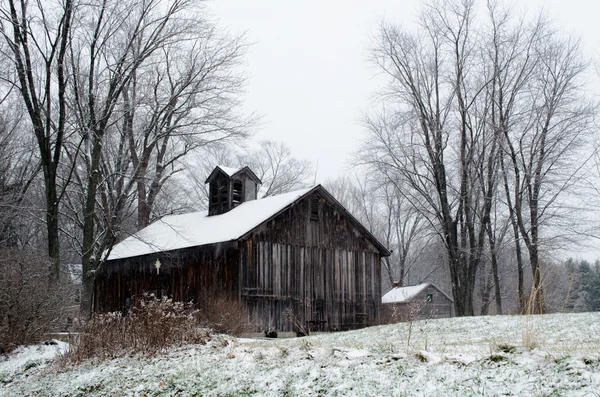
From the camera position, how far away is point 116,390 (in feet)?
29.7

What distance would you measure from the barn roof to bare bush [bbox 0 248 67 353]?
6673 millimetres

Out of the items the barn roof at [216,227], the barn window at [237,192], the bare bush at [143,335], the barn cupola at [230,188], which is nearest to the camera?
the bare bush at [143,335]

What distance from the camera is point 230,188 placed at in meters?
28.1

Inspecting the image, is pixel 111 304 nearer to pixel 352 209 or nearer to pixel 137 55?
pixel 137 55

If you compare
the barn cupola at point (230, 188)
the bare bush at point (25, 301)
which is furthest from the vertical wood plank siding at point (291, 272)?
the bare bush at point (25, 301)

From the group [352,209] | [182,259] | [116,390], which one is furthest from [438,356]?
[352,209]

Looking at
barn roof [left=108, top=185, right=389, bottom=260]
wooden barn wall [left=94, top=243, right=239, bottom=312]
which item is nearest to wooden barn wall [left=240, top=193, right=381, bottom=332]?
barn roof [left=108, top=185, right=389, bottom=260]

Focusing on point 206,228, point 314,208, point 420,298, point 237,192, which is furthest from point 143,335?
point 420,298

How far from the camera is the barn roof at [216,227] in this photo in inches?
923

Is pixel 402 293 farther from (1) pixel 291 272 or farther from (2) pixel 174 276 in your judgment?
(2) pixel 174 276

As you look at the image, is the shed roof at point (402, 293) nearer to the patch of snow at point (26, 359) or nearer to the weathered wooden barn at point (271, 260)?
the weathered wooden barn at point (271, 260)

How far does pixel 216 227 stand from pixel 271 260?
3274 millimetres

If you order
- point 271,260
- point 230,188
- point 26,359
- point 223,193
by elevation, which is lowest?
point 26,359

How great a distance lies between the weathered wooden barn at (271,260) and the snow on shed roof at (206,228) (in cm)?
8
